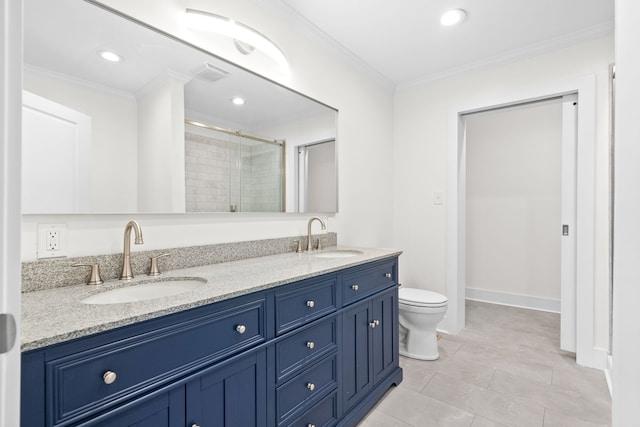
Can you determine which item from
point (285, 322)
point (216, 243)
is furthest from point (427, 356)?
point (216, 243)

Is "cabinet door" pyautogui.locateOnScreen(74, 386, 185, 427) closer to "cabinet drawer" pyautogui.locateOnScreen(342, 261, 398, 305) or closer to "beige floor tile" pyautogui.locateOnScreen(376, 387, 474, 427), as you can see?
"cabinet drawer" pyautogui.locateOnScreen(342, 261, 398, 305)

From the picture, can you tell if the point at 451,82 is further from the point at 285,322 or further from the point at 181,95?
the point at 285,322

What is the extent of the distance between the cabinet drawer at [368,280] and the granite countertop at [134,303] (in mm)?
108

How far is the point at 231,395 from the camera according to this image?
108 cm

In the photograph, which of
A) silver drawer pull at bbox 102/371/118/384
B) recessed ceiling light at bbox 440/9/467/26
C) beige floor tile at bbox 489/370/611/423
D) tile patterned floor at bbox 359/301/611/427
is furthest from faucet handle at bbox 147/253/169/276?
recessed ceiling light at bbox 440/9/467/26

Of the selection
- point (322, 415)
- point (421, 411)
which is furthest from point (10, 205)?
point (421, 411)

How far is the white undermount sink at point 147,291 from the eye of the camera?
Result: 1.16 metres

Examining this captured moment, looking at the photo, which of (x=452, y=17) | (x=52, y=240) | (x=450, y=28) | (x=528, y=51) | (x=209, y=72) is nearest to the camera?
(x=52, y=240)

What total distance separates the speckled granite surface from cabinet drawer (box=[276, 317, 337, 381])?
0.61 m

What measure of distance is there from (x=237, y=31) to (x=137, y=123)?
72 centimetres

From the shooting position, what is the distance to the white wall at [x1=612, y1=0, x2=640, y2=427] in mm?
658

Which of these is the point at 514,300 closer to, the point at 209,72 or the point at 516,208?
the point at 516,208

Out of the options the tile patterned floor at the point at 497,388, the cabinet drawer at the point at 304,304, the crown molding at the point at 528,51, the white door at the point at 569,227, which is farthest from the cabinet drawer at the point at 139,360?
the crown molding at the point at 528,51

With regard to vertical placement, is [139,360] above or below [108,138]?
below
